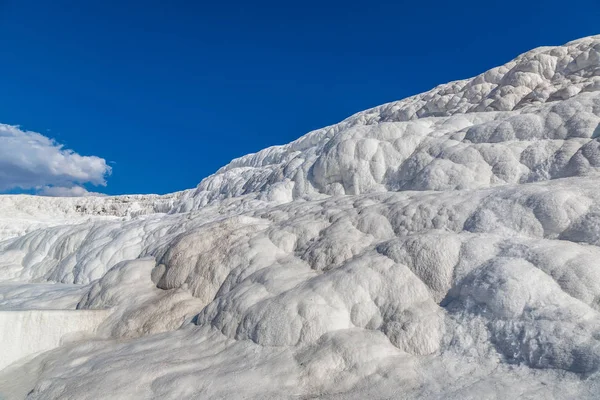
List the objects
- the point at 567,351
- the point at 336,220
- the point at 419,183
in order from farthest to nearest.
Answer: the point at 419,183 < the point at 336,220 < the point at 567,351

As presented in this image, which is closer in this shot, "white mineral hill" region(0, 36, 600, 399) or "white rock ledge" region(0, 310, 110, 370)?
"white mineral hill" region(0, 36, 600, 399)

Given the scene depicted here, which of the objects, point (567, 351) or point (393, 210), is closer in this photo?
point (567, 351)

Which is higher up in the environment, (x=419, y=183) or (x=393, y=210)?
(x=419, y=183)

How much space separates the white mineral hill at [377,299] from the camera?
14.3ft

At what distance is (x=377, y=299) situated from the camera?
5.54 m

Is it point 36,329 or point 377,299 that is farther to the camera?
point 36,329

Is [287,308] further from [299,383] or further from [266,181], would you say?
[266,181]

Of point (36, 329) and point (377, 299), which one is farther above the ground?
point (36, 329)

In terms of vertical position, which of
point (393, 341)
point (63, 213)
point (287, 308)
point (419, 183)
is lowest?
point (393, 341)

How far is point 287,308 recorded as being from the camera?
18.4 ft

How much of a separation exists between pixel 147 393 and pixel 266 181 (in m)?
13.5

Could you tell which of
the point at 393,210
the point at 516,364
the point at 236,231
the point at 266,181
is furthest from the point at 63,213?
the point at 516,364

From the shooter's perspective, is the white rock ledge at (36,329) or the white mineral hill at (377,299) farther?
the white rock ledge at (36,329)

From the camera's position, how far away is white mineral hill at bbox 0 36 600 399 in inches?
171
